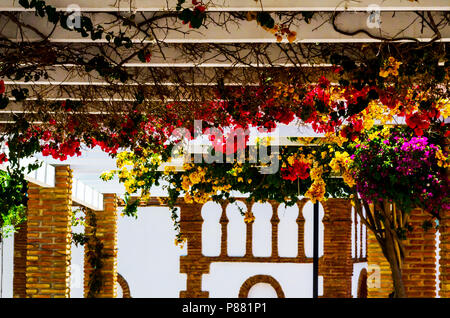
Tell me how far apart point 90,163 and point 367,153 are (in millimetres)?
3510

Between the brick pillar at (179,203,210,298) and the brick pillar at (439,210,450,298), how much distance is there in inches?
304

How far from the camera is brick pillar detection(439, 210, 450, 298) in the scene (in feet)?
23.2

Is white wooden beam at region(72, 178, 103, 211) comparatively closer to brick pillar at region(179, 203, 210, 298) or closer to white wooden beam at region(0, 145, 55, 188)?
white wooden beam at region(0, 145, 55, 188)

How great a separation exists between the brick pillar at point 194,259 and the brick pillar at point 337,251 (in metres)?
2.64

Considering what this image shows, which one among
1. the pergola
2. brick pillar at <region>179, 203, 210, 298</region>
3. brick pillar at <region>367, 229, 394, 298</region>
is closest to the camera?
the pergola

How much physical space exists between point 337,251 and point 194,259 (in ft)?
10.3

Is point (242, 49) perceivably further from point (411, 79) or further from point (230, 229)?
point (230, 229)

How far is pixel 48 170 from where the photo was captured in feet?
25.4

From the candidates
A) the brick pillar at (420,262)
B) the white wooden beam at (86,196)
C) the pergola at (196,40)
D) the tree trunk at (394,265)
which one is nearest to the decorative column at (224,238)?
the white wooden beam at (86,196)

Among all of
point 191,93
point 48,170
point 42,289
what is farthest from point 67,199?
point 191,93

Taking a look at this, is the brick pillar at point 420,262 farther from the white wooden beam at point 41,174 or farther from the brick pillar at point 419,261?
the white wooden beam at point 41,174

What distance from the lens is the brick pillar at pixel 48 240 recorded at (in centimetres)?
795

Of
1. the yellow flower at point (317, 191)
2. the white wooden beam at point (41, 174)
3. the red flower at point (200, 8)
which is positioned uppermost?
the red flower at point (200, 8)

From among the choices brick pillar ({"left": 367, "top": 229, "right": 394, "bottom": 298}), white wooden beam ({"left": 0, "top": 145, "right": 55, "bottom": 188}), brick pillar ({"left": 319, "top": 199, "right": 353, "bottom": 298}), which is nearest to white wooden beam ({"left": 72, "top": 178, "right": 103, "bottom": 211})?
white wooden beam ({"left": 0, "top": 145, "right": 55, "bottom": 188})
